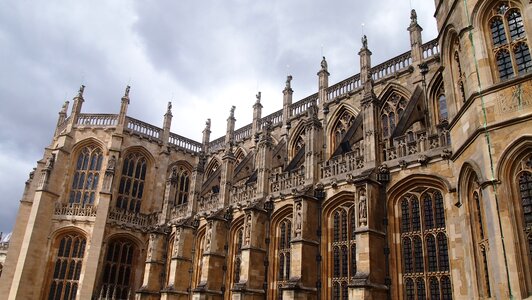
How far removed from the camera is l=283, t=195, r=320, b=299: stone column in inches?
714

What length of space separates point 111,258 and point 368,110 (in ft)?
68.7

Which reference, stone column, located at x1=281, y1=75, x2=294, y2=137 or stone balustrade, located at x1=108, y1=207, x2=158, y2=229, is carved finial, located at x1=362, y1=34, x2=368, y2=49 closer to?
stone column, located at x1=281, y1=75, x2=294, y2=137

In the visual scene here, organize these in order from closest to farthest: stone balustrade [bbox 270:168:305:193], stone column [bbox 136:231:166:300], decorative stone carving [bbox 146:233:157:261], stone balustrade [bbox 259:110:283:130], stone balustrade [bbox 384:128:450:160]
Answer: stone balustrade [bbox 384:128:450:160] → stone balustrade [bbox 270:168:305:193] → stone column [bbox 136:231:166:300] → decorative stone carving [bbox 146:233:157:261] → stone balustrade [bbox 259:110:283:130]

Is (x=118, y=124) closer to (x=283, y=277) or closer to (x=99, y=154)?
(x=99, y=154)

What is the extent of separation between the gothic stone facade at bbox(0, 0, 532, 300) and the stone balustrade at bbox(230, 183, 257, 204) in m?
0.13

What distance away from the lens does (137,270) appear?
31094 millimetres

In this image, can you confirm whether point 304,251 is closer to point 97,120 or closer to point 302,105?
point 302,105

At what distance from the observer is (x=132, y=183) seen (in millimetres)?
32906

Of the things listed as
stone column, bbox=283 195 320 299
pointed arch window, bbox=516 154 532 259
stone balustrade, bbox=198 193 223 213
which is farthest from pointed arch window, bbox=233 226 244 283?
pointed arch window, bbox=516 154 532 259

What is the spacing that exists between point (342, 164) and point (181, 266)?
12.5 m

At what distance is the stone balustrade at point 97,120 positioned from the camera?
32.6 m

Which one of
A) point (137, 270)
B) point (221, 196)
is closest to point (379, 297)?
point (221, 196)

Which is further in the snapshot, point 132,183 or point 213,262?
point 132,183

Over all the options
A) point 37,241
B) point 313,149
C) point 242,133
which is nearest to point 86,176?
point 37,241
